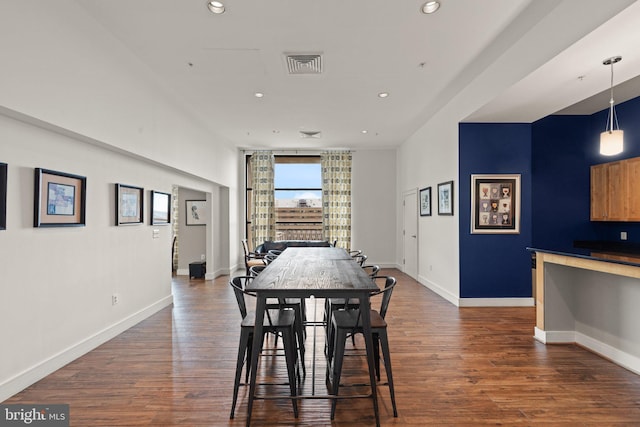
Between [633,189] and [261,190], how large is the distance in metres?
6.97

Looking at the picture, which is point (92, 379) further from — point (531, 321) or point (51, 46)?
point (531, 321)

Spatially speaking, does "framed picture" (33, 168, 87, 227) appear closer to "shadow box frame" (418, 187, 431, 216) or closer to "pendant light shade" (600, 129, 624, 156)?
"pendant light shade" (600, 129, 624, 156)

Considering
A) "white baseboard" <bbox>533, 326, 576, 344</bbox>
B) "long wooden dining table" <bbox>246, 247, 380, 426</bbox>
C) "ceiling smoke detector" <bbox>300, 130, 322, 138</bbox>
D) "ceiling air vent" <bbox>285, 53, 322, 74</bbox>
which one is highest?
"ceiling smoke detector" <bbox>300, 130, 322, 138</bbox>

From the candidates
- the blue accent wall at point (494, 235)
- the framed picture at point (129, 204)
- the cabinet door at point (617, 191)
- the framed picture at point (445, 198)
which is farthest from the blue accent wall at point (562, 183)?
the framed picture at point (129, 204)

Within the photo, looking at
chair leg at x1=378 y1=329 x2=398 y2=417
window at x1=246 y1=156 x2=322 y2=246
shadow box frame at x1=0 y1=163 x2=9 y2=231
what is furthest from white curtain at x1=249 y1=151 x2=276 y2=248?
chair leg at x1=378 y1=329 x2=398 y2=417

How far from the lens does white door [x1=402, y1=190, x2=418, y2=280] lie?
7078mm

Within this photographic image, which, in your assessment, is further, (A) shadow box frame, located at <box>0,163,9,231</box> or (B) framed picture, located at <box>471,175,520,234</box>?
(B) framed picture, located at <box>471,175,520,234</box>

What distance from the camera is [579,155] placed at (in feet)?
18.6

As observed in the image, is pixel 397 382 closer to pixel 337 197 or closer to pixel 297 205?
pixel 337 197

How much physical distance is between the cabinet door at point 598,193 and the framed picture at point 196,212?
24.4 ft

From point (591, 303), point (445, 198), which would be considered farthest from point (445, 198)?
point (591, 303)

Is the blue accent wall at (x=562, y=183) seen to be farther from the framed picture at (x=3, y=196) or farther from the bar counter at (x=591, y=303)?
the framed picture at (x=3, y=196)

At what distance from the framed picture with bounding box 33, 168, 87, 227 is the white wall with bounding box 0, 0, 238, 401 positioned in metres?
0.06

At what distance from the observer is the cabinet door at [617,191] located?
4.95 metres
